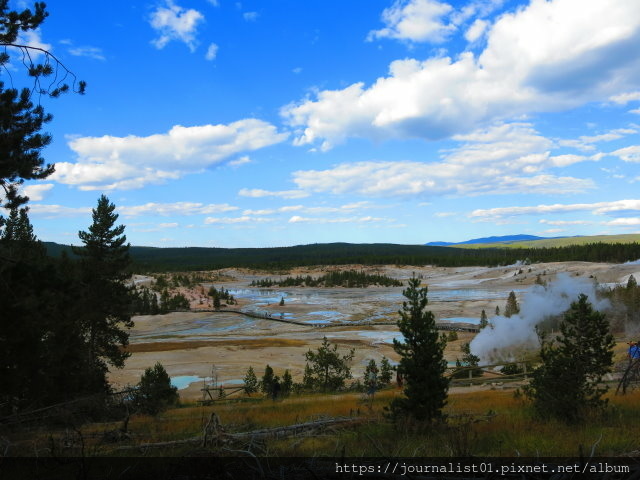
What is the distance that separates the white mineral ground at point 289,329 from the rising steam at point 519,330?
146 inches

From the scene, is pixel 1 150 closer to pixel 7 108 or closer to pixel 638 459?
pixel 7 108

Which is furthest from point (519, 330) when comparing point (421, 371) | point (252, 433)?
point (252, 433)

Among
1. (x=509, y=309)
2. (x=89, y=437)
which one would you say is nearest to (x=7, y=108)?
(x=89, y=437)

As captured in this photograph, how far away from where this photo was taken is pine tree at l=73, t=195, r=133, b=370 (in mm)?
23516

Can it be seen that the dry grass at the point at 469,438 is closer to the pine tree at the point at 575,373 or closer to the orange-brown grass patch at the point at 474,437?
the orange-brown grass patch at the point at 474,437

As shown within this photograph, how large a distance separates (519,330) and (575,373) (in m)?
31.0

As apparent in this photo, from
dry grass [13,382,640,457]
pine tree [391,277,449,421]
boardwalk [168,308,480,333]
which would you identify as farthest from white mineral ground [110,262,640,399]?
pine tree [391,277,449,421]

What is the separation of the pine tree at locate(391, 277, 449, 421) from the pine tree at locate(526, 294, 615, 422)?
2132mm

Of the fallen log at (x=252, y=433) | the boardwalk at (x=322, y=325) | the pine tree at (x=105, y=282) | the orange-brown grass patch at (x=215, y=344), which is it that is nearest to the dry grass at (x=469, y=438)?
the fallen log at (x=252, y=433)

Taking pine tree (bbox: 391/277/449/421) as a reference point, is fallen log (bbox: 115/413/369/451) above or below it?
below

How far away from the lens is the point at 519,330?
122 ft

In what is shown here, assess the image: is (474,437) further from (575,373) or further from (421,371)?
(575,373)

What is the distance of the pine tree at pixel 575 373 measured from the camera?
8.59 m

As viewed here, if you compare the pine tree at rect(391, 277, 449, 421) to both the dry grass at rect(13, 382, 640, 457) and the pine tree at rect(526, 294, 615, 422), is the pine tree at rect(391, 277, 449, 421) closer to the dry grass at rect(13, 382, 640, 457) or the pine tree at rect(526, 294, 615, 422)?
the dry grass at rect(13, 382, 640, 457)
